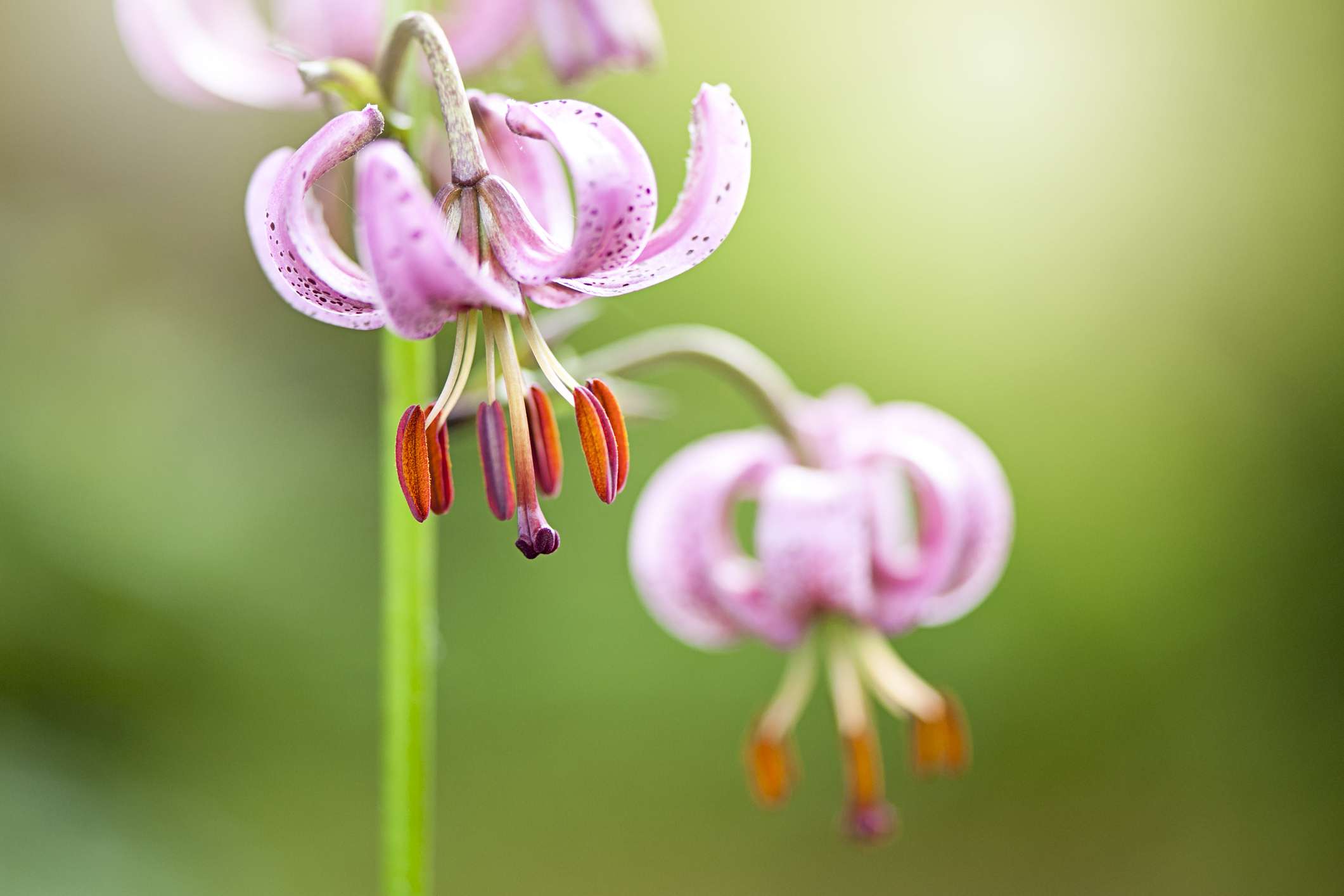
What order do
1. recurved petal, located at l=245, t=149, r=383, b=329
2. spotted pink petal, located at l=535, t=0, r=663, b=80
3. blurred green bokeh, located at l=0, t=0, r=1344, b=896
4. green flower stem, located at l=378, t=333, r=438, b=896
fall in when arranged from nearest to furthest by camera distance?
recurved petal, located at l=245, t=149, r=383, b=329 → green flower stem, located at l=378, t=333, r=438, b=896 → spotted pink petal, located at l=535, t=0, r=663, b=80 → blurred green bokeh, located at l=0, t=0, r=1344, b=896

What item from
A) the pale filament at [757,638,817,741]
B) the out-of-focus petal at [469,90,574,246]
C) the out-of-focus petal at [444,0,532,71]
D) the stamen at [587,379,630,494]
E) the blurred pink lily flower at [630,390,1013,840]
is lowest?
the pale filament at [757,638,817,741]

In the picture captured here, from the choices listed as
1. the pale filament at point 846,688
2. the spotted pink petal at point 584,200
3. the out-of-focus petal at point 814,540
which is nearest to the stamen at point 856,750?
the pale filament at point 846,688

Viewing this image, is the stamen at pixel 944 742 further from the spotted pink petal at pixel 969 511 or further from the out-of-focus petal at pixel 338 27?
the out-of-focus petal at pixel 338 27

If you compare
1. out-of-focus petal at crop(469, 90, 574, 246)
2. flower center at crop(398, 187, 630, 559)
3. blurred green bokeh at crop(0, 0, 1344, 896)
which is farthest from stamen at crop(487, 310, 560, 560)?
blurred green bokeh at crop(0, 0, 1344, 896)

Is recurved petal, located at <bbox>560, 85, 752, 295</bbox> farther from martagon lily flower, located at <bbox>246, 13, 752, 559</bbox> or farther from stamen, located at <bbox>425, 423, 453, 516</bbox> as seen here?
stamen, located at <bbox>425, 423, 453, 516</bbox>

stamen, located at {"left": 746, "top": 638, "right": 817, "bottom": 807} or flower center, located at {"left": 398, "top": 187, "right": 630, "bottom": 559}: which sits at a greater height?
flower center, located at {"left": 398, "top": 187, "right": 630, "bottom": 559}
